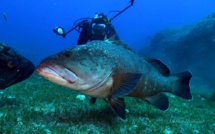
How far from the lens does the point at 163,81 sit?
226 inches

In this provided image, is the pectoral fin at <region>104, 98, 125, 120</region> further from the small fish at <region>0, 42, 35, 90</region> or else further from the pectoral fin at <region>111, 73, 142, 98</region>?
the small fish at <region>0, 42, 35, 90</region>

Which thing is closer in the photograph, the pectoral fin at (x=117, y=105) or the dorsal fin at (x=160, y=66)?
the pectoral fin at (x=117, y=105)

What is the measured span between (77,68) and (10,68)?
7.74 ft

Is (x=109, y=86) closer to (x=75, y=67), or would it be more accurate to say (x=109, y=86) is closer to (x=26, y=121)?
(x=75, y=67)

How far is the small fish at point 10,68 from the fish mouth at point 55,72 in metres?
2.04

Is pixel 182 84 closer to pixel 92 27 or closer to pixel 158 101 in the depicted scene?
pixel 158 101

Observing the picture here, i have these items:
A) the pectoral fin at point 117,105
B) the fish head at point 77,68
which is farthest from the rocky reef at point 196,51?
the fish head at point 77,68

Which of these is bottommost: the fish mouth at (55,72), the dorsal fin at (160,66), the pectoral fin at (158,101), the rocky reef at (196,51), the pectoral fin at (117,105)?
the rocky reef at (196,51)

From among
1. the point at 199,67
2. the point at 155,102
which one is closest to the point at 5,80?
the point at 155,102

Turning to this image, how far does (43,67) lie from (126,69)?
174cm

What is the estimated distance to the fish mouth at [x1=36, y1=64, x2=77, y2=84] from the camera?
146 inches

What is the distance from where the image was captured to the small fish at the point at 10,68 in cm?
549

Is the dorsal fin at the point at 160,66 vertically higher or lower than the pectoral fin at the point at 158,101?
higher

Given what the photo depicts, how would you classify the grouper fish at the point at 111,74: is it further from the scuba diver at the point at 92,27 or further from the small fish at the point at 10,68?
the scuba diver at the point at 92,27
